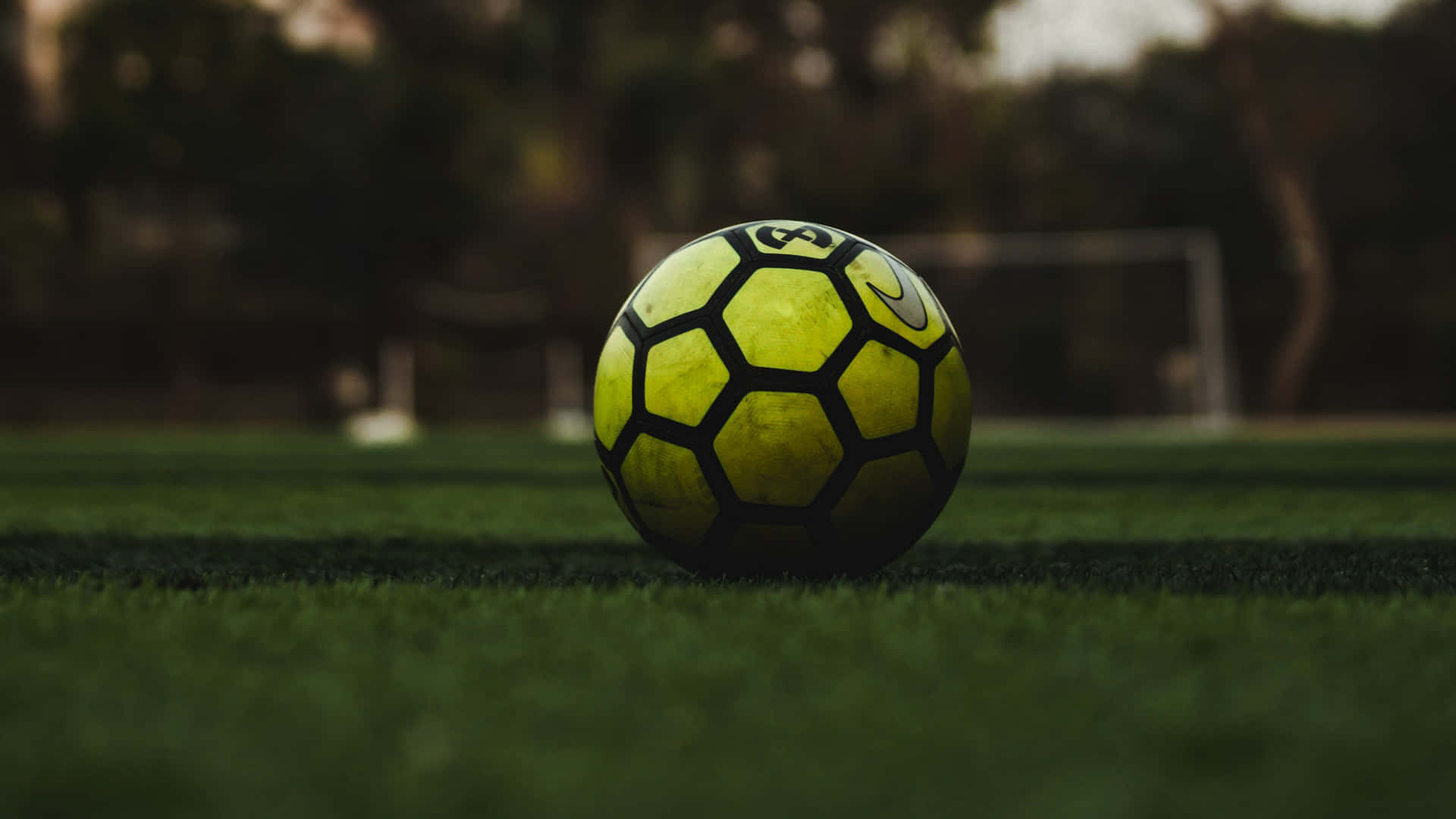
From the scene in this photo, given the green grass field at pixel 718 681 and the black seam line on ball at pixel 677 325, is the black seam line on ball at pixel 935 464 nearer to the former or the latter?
the green grass field at pixel 718 681

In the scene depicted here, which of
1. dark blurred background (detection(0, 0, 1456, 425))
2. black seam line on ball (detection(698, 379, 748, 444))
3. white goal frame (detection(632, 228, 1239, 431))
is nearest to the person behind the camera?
black seam line on ball (detection(698, 379, 748, 444))

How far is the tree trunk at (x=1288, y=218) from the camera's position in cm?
1994

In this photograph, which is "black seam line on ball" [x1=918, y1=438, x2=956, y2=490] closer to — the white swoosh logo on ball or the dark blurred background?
the white swoosh logo on ball

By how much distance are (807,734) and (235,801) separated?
515mm

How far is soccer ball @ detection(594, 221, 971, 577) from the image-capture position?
7.92 ft

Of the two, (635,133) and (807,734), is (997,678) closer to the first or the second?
(807,734)

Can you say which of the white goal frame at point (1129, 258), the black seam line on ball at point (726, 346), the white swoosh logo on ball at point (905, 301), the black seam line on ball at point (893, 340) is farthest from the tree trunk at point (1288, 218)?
the black seam line on ball at point (726, 346)

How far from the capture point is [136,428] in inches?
792

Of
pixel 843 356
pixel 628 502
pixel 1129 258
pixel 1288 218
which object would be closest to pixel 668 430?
pixel 628 502

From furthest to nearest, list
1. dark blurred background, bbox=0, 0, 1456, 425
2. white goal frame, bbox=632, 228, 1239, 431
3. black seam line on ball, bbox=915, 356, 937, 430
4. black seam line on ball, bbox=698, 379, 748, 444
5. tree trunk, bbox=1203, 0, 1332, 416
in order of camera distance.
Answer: dark blurred background, bbox=0, 0, 1456, 425 → tree trunk, bbox=1203, 0, 1332, 416 → white goal frame, bbox=632, 228, 1239, 431 → black seam line on ball, bbox=915, 356, 937, 430 → black seam line on ball, bbox=698, 379, 748, 444

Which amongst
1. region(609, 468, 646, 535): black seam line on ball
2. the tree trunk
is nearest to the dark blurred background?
the tree trunk

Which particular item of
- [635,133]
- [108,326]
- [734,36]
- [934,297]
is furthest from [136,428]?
[934,297]

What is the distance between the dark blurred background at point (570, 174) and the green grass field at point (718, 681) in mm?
16079

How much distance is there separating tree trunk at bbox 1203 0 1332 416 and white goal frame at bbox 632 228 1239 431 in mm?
802
